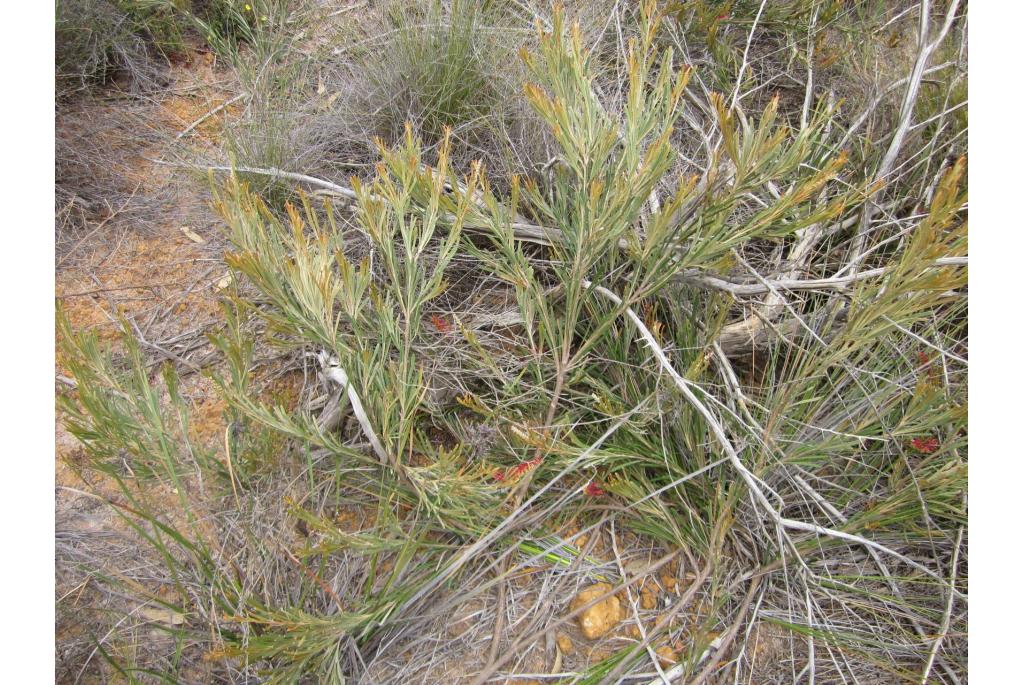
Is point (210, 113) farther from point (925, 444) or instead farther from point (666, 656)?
point (925, 444)

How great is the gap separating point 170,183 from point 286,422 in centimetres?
123

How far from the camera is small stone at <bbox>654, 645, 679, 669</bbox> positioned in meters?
1.43

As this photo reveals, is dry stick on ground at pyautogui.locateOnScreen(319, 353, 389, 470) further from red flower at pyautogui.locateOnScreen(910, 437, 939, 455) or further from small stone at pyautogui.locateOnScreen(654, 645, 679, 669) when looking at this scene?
red flower at pyautogui.locateOnScreen(910, 437, 939, 455)

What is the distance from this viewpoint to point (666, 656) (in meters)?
1.44

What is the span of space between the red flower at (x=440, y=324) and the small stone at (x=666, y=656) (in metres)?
0.90

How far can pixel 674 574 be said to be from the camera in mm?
1544

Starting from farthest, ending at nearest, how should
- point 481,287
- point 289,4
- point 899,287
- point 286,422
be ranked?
point 289,4
point 481,287
point 286,422
point 899,287

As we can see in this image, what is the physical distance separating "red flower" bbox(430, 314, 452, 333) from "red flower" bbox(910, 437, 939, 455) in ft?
3.69

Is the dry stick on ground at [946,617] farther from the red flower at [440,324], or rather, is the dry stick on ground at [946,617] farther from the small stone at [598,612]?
the red flower at [440,324]

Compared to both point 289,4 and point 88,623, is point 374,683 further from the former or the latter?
point 289,4

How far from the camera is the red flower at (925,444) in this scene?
145cm

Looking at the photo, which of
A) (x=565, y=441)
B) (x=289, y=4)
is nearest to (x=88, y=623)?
(x=565, y=441)

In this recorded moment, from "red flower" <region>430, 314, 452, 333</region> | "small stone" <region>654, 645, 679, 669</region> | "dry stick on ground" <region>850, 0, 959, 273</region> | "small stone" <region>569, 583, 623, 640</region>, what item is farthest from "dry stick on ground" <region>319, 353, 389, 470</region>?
"dry stick on ground" <region>850, 0, 959, 273</region>

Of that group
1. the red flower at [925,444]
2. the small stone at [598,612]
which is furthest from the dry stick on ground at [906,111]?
the small stone at [598,612]
